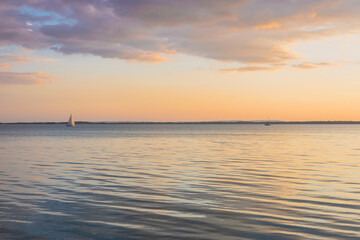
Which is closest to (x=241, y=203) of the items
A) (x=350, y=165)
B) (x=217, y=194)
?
(x=217, y=194)

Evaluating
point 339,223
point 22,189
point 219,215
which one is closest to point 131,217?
point 219,215

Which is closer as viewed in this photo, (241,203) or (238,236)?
(238,236)

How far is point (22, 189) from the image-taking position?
2188cm

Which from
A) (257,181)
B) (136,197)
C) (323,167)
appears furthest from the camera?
(323,167)

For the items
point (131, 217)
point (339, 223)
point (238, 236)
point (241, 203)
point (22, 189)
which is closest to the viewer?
point (238, 236)

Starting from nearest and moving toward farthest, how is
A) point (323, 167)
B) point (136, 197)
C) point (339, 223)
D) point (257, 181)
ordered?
1. point (339, 223)
2. point (136, 197)
3. point (257, 181)
4. point (323, 167)

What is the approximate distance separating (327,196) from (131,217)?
10.5 metres

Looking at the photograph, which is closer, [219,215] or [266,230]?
[266,230]

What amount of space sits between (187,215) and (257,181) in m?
11.0

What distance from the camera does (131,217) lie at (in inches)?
592

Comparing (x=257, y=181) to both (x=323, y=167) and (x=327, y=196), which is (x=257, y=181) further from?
(x=323, y=167)

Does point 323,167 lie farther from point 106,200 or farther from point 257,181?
point 106,200

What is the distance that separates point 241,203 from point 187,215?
3.60m

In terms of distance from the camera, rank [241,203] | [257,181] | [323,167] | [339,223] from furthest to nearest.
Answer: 1. [323,167]
2. [257,181]
3. [241,203]
4. [339,223]
